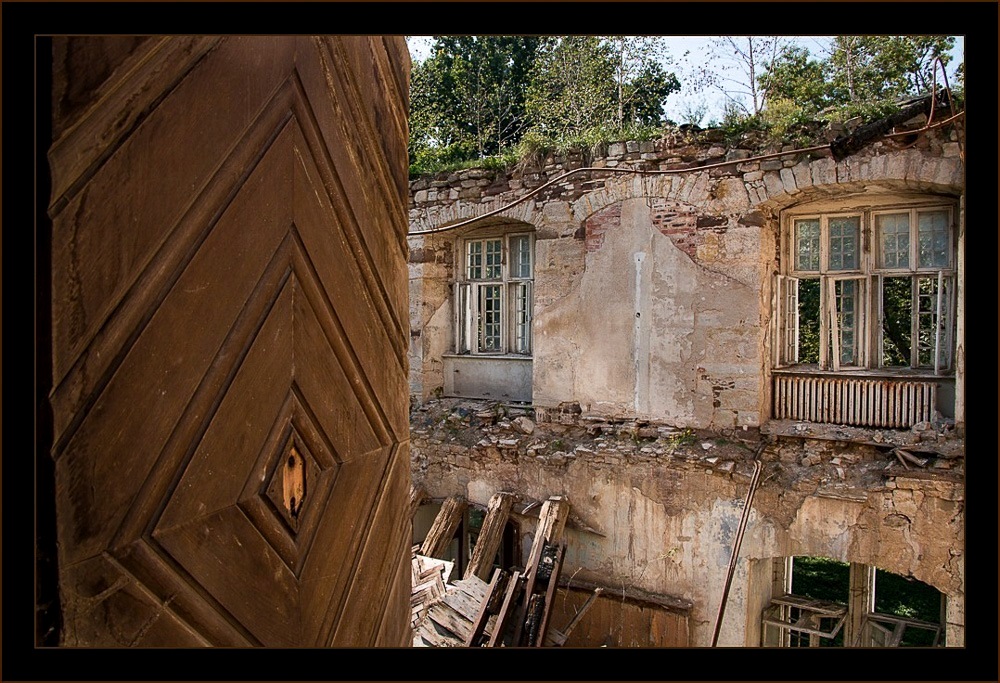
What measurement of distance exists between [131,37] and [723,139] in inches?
291

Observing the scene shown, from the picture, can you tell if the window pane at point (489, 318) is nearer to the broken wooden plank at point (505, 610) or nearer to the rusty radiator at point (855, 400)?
the broken wooden plank at point (505, 610)

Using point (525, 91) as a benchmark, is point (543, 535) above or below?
below

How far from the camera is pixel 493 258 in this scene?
9.61 m

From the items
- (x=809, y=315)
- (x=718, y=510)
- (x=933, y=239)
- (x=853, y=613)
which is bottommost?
(x=853, y=613)

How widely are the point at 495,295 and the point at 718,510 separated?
13.8ft

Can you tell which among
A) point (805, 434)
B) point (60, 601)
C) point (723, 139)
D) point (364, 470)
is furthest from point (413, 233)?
point (60, 601)

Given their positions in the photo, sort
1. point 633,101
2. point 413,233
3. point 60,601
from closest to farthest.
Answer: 1. point 60,601
2. point 413,233
3. point 633,101

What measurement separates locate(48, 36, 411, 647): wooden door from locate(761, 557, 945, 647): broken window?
6.25 metres

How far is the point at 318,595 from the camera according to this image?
53.4 inches

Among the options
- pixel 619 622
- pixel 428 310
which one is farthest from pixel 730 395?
pixel 428 310

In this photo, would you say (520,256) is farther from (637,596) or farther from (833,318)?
(637,596)

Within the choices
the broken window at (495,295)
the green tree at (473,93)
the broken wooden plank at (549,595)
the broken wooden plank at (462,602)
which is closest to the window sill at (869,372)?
the broken wooden plank at (549,595)
